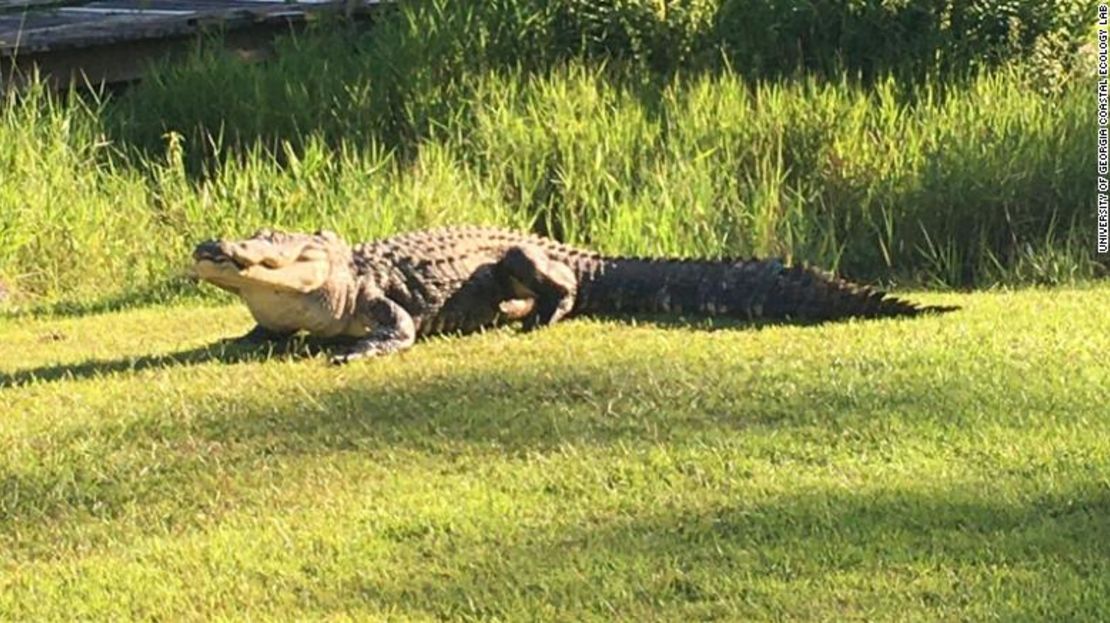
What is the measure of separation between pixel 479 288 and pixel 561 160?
89.4 inches

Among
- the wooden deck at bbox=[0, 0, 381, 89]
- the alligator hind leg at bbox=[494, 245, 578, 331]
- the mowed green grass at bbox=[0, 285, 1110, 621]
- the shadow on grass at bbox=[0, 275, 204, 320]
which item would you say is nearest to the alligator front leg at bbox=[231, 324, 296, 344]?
the mowed green grass at bbox=[0, 285, 1110, 621]

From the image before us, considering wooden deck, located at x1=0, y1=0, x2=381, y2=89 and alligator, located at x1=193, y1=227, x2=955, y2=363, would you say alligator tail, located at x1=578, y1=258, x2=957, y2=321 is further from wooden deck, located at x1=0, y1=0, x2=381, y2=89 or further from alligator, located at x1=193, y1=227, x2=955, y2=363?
wooden deck, located at x1=0, y1=0, x2=381, y2=89

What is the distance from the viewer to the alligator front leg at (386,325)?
543 centimetres

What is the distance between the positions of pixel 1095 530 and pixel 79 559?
2.29 meters

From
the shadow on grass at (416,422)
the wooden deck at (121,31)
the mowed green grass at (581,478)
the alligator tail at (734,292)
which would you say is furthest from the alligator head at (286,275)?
the wooden deck at (121,31)

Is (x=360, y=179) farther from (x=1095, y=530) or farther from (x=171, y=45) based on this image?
(x=1095, y=530)

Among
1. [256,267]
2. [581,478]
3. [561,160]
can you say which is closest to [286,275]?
[256,267]

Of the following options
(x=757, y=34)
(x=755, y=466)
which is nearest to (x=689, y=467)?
(x=755, y=466)

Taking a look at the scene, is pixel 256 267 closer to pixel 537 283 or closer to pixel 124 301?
pixel 537 283

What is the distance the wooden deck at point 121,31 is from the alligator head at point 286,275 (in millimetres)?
5041

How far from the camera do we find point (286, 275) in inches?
206

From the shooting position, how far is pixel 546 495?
386 cm

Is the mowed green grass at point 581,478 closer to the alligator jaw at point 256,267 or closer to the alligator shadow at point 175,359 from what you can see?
the alligator shadow at point 175,359

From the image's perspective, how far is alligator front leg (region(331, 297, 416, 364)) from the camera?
5430mm
